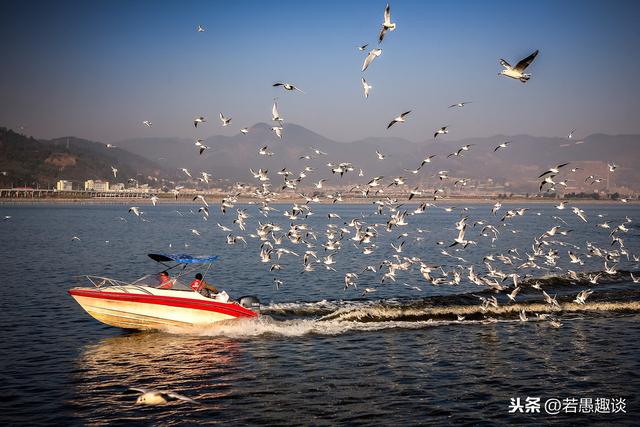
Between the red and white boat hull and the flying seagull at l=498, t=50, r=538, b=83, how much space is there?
48.6 feet

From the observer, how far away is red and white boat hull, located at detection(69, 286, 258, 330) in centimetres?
2431

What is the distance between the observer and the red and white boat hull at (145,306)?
2431cm

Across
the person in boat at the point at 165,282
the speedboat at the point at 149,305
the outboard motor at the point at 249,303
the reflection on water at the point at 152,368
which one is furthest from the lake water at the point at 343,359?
the person in boat at the point at 165,282

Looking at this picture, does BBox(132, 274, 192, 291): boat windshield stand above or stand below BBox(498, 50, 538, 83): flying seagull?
below

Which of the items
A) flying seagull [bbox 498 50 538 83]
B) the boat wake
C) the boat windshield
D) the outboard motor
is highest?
flying seagull [bbox 498 50 538 83]

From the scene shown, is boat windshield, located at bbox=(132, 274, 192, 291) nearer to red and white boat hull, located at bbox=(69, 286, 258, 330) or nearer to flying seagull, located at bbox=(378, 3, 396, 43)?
red and white boat hull, located at bbox=(69, 286, 258, 330)

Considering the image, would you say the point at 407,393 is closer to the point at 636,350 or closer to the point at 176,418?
the point at 176,418

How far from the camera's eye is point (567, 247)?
217ft

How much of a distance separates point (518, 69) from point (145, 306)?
1706cm

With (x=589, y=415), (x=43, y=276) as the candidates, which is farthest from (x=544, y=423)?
(x=43, y=276)

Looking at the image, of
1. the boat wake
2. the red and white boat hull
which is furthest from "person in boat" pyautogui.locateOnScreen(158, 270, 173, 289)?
the boat wake

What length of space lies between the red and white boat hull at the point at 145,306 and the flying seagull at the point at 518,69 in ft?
48.6

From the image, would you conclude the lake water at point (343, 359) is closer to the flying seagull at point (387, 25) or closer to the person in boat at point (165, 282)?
the person in boat at point (165, 282)

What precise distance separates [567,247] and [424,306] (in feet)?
138
